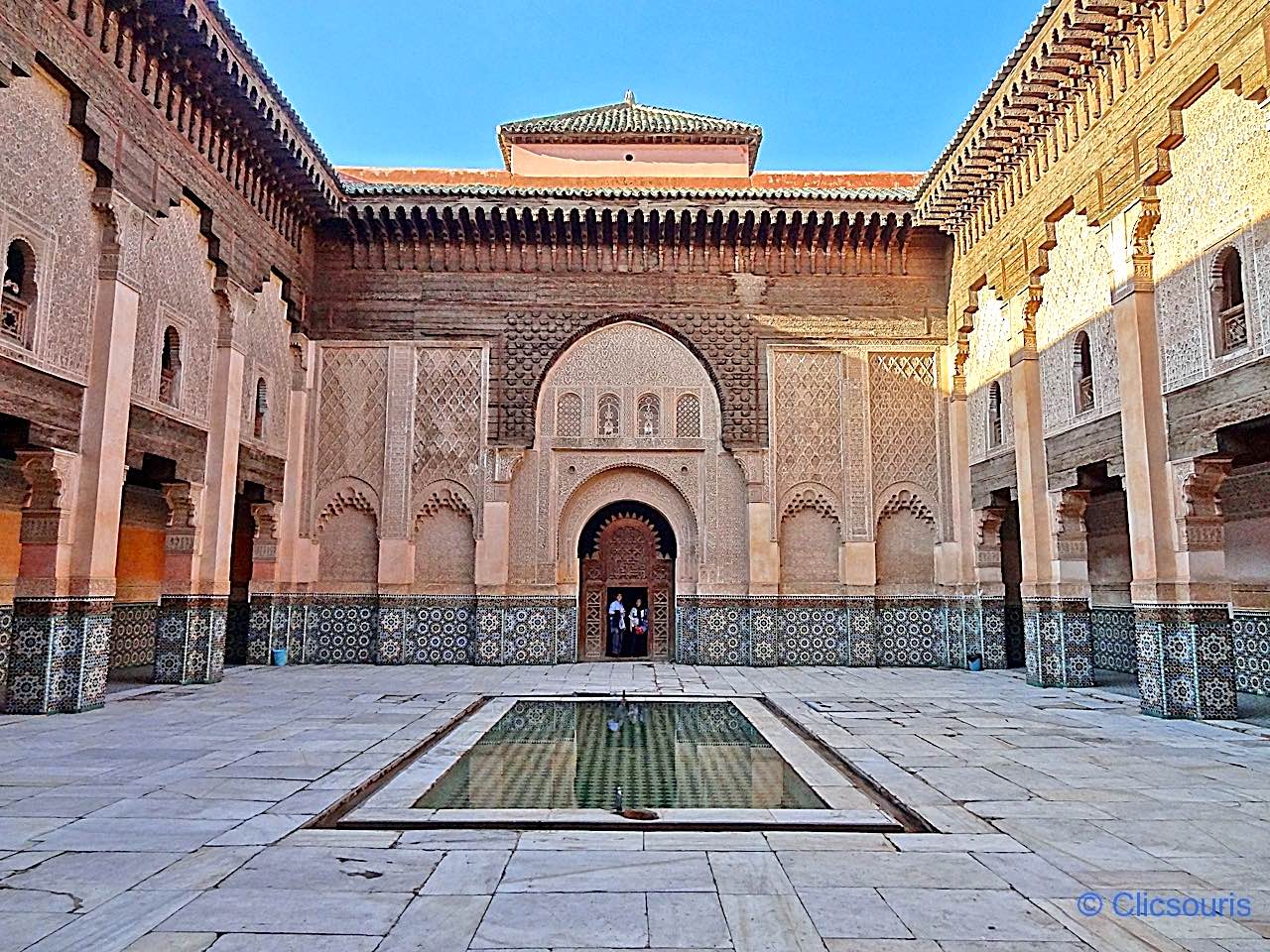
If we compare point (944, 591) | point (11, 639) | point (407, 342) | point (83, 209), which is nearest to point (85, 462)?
point (11, 639)

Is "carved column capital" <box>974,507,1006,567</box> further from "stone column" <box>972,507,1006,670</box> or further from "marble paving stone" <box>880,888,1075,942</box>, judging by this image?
"marble paving stone" <box>880,888,1075,942</box>

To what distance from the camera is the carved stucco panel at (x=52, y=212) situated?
543 cm

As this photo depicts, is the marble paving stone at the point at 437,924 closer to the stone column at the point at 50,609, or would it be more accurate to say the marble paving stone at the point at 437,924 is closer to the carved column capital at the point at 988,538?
the stone column at the point at 50,609

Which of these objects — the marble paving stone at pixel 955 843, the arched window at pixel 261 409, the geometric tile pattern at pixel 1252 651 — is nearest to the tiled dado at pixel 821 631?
the geometric tile pattern at pixel 1252 651

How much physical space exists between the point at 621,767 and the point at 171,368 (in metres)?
5.36

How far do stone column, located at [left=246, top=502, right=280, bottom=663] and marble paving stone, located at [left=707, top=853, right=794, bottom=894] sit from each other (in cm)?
789

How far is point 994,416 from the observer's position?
9172mm

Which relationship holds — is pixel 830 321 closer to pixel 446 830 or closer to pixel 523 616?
pixel 523 616

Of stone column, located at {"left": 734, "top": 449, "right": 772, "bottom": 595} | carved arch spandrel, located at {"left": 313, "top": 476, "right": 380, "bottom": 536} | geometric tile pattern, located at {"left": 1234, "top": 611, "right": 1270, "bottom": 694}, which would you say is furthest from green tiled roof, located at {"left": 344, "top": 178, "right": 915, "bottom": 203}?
geometric tile pattern, located at {"left": 1234, "top": 611, "right": 1270, "bottom": 694}

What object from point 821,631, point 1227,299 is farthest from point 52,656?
point 1227,299

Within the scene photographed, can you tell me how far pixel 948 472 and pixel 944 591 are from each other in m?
1.30

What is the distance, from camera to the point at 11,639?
5.90 meters

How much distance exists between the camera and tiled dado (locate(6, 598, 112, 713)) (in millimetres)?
5750

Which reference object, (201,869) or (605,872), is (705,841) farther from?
(201,869)
